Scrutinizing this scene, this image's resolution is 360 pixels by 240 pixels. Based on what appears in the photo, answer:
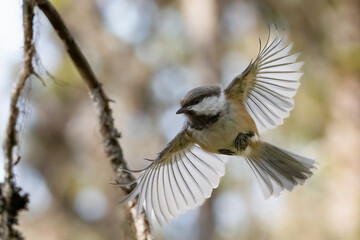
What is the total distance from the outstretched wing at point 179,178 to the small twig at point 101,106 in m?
0.19

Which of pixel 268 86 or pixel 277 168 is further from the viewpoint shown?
pixel 277 168

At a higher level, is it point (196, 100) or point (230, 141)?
point (196, 100)

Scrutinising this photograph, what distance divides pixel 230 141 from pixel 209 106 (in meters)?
0.19

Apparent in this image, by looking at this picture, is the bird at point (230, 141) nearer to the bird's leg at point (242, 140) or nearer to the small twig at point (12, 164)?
the bird's leg at point (242, 140)

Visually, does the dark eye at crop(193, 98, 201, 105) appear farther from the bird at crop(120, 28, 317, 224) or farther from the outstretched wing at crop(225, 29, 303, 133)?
the outstretched wing at crop(225, 29, 303, 133)

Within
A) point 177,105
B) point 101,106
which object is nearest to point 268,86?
point 101,106

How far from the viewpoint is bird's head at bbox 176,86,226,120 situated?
250 centimetres

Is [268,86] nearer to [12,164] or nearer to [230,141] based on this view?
[230,141]

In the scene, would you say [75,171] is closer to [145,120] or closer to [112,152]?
[145,120]

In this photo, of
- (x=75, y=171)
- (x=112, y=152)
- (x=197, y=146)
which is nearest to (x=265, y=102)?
(x=197, y=146)

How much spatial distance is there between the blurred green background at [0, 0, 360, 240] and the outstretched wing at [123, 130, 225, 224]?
8.27ft

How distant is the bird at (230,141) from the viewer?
8.11ft

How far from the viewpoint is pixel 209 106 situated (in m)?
2.51

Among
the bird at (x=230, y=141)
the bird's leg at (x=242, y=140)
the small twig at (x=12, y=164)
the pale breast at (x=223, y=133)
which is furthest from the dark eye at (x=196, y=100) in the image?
the small twig at (x=12, y=164)
